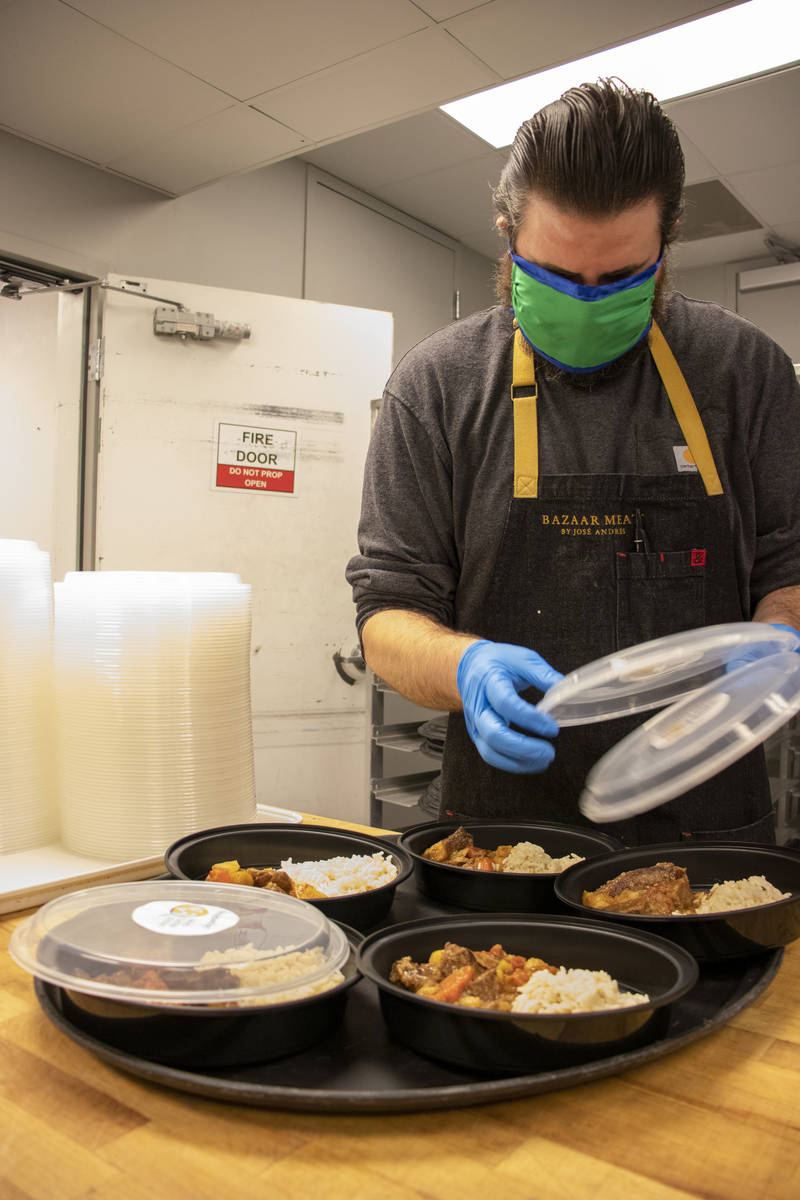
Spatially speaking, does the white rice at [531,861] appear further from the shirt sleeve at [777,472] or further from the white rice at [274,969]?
the shirt sleeve at [777,472]

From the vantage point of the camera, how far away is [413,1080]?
67cm

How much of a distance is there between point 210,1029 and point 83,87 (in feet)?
10.1

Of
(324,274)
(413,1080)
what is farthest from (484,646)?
(324,274)

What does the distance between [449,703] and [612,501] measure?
426 mm

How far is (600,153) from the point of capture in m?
1.22

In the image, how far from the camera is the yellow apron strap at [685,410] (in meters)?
1.49

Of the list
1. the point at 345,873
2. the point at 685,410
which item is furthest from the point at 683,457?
the point at 345,873

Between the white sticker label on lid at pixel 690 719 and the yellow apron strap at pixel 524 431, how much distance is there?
2.18 ft

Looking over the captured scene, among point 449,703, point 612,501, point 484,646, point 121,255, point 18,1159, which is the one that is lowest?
point 18,1159

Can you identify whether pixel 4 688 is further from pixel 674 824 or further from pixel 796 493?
pixel 796 493

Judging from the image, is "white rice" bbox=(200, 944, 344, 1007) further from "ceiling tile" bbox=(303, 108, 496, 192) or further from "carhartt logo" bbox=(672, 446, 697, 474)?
"ceiling tile" bbox=(303, 108, 496, 192)

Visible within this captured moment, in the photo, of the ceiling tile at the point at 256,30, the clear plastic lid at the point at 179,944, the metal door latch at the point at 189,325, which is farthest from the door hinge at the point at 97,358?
the clear plastic lid at the point at 179,944

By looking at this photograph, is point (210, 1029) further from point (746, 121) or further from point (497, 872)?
point (746, 121)

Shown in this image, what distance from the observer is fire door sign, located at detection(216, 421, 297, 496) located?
11.0 feet
